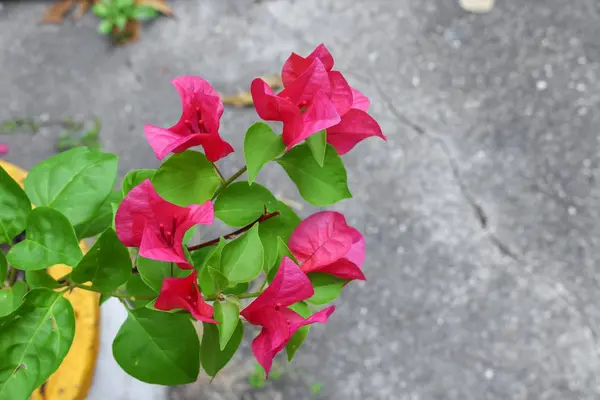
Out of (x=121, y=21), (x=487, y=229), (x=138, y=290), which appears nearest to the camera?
(x=138, y=290)

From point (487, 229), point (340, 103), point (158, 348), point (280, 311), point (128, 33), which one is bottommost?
point (487, 229)

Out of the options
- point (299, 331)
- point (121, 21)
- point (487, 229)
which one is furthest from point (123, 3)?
point (299, 331)

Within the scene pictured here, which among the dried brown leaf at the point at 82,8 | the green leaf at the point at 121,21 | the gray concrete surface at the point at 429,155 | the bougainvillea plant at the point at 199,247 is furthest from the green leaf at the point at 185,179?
the dried brown leaf at the point at 82,8

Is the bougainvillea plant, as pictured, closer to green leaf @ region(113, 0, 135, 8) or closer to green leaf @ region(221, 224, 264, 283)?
green leaf @ region(221, 224, 264, 283)

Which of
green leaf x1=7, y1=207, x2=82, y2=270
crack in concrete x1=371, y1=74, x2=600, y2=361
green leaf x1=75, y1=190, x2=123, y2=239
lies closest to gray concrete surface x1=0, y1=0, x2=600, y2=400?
crack in concrete x1=371, y1=74, x2=600, y2=361

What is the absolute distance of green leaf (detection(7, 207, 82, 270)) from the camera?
522 mm

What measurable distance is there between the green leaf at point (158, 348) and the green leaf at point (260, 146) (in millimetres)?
167

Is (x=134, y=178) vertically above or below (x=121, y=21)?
above

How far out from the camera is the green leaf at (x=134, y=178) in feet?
1.91

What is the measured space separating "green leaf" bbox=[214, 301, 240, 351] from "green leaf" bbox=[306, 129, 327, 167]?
0.44 feet

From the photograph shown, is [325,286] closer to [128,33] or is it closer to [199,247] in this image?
[199,247]

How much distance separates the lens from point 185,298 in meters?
0.47

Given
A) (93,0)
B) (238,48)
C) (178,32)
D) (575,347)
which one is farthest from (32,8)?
(575,347)

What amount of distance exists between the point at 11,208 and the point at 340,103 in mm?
316
